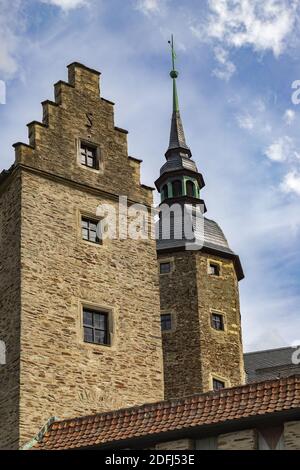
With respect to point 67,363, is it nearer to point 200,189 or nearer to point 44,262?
point 44,262

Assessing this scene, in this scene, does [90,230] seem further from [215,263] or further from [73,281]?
[215,263]

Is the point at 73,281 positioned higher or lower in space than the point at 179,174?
lower

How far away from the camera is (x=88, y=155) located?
2708 centimetres

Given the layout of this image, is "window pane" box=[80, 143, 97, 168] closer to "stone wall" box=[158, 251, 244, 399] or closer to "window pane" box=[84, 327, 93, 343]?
"window pane" box=[84, 327, 93, 343]

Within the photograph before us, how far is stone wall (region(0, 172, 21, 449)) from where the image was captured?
75.5 ft

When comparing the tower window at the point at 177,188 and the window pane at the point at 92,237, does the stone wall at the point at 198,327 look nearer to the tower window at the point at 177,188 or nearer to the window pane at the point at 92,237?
the tower window at the point at 177,188

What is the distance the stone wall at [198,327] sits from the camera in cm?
3422

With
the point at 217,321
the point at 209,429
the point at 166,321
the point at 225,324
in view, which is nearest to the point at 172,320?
the point at 166,321

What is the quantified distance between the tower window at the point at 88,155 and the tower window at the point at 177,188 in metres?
14.9

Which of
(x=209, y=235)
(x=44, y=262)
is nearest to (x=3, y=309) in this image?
(x=44, y=262)

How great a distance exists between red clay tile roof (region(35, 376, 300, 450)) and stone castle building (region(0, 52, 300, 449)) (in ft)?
0.48

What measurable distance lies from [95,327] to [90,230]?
265cm

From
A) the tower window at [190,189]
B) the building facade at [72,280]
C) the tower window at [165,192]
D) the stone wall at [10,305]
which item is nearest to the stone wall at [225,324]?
the tower window at [190,189]

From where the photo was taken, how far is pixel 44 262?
24.7m
